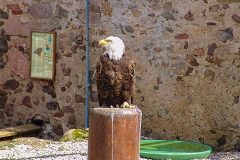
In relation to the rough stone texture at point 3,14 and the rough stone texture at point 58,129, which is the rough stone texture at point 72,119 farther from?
the rough stone texture at point 3,14

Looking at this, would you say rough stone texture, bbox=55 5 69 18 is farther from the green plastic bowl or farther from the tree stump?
the tree stump

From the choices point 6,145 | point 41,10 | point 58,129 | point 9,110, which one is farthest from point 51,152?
point 41,10

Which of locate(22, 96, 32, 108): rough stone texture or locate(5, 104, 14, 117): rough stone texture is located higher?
locate(22, 96, 32, 108): rough stone texture

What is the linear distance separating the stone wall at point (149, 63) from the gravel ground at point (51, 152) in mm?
454

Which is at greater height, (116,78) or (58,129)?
(116,78)

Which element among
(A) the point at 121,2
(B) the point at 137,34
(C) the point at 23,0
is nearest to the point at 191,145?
(B) the point at 137,34

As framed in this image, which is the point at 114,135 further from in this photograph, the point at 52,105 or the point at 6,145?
the point at 52,105

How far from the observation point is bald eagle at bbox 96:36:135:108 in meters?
6.54

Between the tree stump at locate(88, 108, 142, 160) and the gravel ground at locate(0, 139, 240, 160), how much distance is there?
1986 millimetres

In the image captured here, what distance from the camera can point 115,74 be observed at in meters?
6.54

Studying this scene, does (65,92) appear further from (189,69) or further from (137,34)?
(189,69)

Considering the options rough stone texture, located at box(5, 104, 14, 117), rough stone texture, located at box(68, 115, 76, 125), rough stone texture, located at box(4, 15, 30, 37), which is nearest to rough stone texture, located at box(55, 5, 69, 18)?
rough stone texture, located at box(4, 15, 30, 37)

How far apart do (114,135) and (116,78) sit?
1.60 m

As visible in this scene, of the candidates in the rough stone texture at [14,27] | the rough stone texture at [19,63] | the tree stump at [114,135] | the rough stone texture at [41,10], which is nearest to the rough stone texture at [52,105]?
the rough stone texture at [19,63]
